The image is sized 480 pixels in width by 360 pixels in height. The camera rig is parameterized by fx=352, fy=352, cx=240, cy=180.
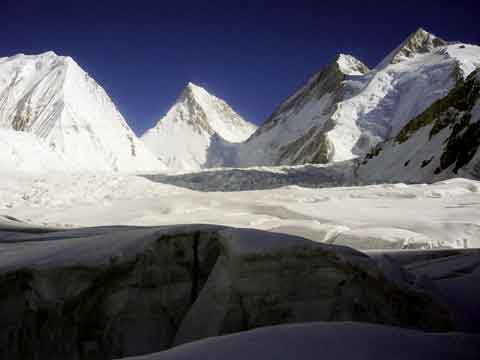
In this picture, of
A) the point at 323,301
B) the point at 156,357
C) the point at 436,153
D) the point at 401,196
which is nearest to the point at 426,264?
the point at 323,301

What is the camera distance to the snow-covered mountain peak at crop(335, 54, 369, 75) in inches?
1754

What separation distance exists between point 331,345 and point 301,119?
45453mm

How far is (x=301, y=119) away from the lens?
4509 cm

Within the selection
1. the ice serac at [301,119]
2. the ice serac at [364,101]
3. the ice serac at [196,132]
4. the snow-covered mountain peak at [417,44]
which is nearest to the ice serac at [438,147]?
the ice serac at [364,101]

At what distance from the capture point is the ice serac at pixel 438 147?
10.4 metres

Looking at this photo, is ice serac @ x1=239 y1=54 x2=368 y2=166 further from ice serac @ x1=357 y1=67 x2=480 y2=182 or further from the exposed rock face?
the exposed rock face

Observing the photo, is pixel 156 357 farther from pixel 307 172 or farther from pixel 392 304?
pixel 307 172

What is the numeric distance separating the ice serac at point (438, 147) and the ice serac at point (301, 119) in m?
16.4

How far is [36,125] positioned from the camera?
1988cm

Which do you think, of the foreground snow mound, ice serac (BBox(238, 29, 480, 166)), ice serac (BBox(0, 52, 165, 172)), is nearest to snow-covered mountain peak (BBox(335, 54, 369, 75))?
ice serac (BBox(238, 29, 480, 166))

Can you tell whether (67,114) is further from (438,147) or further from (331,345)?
(331,345)

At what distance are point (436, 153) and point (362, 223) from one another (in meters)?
10.0

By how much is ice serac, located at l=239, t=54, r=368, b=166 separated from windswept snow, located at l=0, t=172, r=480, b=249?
26687 millimetres

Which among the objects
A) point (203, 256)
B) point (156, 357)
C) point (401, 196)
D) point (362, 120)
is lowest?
point (156, 357)
